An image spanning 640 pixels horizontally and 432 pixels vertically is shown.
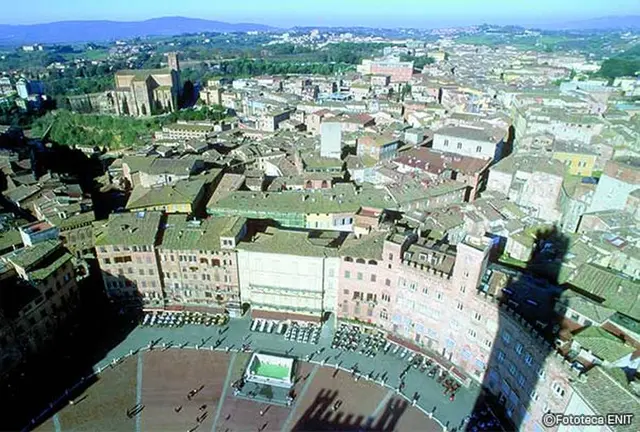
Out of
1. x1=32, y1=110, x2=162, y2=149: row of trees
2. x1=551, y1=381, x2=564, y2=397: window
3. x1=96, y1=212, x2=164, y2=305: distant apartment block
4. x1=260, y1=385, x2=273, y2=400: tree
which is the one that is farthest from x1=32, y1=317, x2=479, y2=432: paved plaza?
x1=32, y1=110, x2=162, y2=149: row of trees

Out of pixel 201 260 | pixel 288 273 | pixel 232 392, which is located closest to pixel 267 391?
pixel 232 392

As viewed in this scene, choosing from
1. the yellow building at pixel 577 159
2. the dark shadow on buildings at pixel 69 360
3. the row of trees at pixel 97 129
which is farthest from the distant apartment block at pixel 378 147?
the row of trees at pixel 97 129

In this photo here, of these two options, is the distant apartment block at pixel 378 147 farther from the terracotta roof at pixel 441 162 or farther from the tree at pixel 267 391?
the tree at pixel 267 391

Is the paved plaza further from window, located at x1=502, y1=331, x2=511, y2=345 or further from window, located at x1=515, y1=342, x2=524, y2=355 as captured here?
window, located at x1=515, y1=342, x2=524, y2=355

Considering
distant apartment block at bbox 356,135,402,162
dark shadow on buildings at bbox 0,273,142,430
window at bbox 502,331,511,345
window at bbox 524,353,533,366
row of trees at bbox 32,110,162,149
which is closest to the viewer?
window at bbox 524,353,533,366

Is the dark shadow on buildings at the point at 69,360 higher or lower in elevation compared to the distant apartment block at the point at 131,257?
lower

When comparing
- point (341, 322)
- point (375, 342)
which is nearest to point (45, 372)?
point (341, 322)
